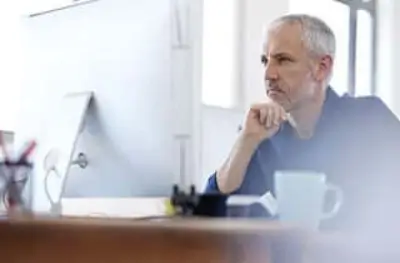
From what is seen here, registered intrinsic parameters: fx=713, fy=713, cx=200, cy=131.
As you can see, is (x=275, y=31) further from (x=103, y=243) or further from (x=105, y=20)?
(x=103, y=243)

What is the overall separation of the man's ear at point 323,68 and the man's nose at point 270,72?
12 centimetres

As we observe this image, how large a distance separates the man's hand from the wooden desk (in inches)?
27.4

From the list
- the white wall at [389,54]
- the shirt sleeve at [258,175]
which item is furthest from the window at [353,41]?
the shirt sleeve at [258,175]

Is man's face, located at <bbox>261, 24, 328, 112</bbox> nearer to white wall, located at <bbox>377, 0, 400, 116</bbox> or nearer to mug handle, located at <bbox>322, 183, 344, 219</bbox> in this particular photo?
mug handle, located at <bbox>322, 183, 344, 219</bbox>

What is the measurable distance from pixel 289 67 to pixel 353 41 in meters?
2.63

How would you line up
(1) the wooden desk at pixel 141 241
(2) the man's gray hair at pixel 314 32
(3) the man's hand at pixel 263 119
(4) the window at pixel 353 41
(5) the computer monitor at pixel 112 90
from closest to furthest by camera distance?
(1) the wooden desk at pixel 141 241, (5) the computer monitor at pixel 112 90, (3) the man's hand at pixel 263 119, (2) the man's gray hair at pixel 314 32, (4) the window at pixel 353 41

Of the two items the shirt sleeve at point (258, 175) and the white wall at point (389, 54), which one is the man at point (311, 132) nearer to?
the shirt sleeve at point (258, 175)

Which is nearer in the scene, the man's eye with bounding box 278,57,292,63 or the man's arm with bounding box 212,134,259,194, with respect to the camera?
the man's arm with bounding box 212,134,259,194

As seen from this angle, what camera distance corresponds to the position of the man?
1.37 metres

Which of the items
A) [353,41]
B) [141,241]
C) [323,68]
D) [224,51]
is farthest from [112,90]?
[353,41]

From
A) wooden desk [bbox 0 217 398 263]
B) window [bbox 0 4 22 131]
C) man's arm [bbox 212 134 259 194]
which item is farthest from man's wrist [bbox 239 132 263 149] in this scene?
window [bbox 0 4 22 131]

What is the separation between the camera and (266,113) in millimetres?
1428

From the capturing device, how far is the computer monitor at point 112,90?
4.18ft

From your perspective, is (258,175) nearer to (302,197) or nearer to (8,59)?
(302,197)
